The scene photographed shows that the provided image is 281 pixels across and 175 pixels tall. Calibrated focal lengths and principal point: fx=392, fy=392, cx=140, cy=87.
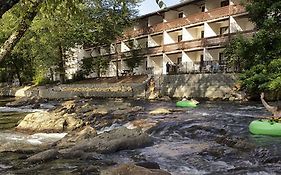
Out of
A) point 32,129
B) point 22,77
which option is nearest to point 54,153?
point 32,129

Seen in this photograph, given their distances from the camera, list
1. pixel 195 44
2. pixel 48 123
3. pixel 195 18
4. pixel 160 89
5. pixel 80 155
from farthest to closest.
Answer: pixel 195 18 < pixel 195 44 < pixel 160 89 < pixel 48 123 < pixel 80 155

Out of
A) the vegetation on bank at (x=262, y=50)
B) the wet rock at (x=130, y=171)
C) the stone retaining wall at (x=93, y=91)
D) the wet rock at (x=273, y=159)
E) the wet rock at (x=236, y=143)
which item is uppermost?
the vegetation on bank at (x=262, y=50)

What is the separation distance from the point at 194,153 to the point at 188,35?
99.6ft

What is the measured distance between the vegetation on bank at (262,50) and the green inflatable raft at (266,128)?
31.9ft

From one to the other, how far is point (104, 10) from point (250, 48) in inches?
824

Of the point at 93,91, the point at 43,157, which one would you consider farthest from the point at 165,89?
the point at 43,157

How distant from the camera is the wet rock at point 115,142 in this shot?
10672 millimetres

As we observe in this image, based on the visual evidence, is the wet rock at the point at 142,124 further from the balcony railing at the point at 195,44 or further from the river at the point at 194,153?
the balcony railing at the point at 195,44

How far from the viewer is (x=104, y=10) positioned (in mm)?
41219

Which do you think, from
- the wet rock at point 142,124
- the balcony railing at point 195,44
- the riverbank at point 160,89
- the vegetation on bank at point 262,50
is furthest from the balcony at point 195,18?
the wet rock at point 142,124

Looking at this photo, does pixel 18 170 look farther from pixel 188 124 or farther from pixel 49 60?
pixel 49 60

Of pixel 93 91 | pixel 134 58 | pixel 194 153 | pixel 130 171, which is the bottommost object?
pixel 194 153

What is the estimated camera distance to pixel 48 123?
15891mm

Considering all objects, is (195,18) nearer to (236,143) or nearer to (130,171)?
(236,143)
